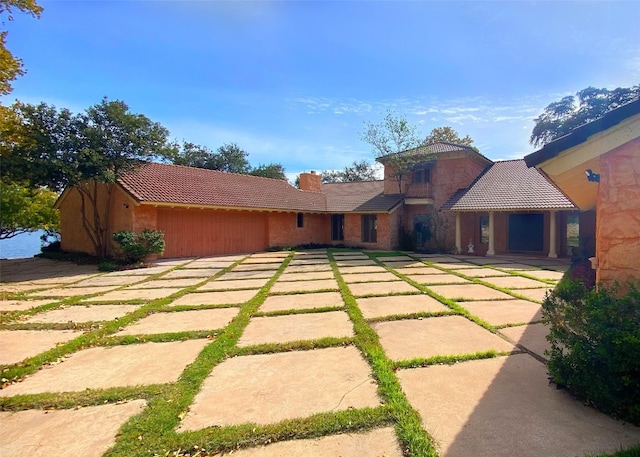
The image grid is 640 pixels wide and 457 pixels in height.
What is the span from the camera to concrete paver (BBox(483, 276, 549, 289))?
27.0 feet

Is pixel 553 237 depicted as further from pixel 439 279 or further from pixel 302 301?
pixel 302 301

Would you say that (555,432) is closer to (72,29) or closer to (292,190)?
(72,29)

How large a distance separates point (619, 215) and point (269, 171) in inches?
1555

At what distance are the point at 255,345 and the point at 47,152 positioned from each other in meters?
12.9

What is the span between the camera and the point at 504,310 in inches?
232

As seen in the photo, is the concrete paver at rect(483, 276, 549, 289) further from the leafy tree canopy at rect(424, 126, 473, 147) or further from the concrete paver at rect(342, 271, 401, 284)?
the leafy tree canopy at rect(424, 126, 473, 147)

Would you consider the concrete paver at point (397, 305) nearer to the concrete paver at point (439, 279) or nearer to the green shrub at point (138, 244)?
the concrete paver at point (439, 279)

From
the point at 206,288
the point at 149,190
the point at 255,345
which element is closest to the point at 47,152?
A: the point at 149,190

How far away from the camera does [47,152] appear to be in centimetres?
1185

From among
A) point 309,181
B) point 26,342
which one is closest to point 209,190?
point 309,181

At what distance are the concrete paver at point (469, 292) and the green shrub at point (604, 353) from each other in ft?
12.8

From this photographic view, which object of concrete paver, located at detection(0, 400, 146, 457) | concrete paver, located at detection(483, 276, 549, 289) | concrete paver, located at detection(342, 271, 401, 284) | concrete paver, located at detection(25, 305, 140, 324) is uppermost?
concrete paver, located at detection(0, 400, 146, 457)

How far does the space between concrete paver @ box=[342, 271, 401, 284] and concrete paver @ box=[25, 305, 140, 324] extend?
5.40 meters

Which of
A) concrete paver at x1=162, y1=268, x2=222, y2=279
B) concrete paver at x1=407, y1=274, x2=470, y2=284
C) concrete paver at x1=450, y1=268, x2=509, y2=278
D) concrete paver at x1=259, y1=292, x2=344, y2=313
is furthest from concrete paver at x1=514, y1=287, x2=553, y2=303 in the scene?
concrete paver at x1=162, y1=268, x2=222, y2=279
